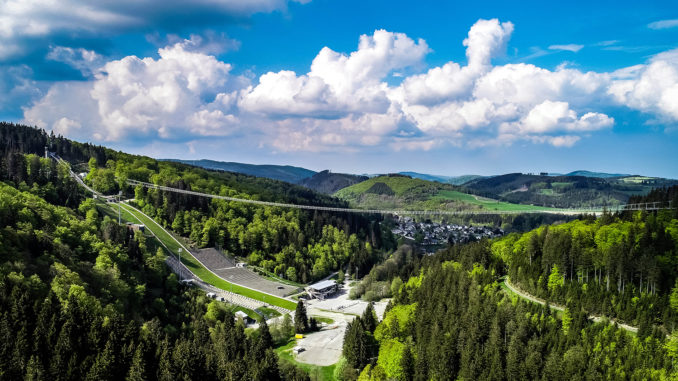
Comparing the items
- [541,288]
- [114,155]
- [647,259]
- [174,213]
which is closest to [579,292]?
[541,288]

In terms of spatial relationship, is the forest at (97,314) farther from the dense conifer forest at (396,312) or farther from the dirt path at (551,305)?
the dirt path at (551,305)

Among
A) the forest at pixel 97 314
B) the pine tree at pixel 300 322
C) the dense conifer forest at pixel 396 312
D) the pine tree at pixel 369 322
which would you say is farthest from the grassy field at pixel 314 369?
the pine tree at pixel 369 322

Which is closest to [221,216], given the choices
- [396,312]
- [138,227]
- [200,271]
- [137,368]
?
[138,227]

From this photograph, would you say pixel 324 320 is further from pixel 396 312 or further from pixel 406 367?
pixel 406 367

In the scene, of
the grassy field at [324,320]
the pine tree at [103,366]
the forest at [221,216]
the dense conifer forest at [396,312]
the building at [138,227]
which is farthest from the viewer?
the forest at [221,216]

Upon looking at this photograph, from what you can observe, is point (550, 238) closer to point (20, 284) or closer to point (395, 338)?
point (395, 338)

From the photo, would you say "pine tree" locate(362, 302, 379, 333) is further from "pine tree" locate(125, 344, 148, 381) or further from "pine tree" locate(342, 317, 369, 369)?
"pine tree" locate(125, 344, 148, 381)

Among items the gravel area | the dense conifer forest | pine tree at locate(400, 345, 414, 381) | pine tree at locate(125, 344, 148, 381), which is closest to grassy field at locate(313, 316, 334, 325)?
the dense conifer forest
